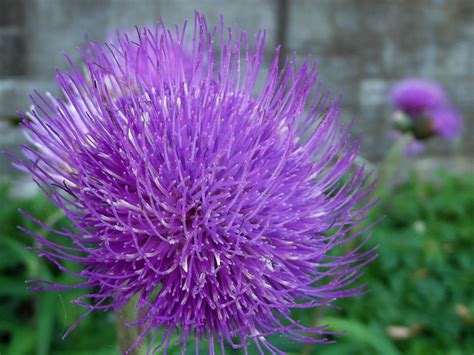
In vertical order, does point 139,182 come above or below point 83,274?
above

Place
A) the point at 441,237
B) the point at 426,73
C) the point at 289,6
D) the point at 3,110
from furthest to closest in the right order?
1. the point at 426,73
2. the point at 289,6
3. the point at 441,237
4. the point at 3,110

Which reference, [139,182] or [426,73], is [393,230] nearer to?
[426,73]

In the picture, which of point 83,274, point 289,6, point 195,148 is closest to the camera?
point 83,274

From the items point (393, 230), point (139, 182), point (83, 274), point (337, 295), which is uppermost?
point (139, 182)

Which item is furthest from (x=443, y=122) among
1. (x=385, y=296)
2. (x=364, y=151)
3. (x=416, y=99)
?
(x=364, y=151)

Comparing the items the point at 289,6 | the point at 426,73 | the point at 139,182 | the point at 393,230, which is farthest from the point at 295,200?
the point at 426,73

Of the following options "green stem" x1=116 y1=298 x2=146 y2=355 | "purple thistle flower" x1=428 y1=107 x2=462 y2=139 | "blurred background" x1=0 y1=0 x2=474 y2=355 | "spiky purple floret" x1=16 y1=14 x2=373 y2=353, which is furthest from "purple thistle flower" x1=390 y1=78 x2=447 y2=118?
"green stem" x1=116 y1=298 x2=146 y2=355

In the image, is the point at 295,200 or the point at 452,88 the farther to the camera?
the point at 452,88

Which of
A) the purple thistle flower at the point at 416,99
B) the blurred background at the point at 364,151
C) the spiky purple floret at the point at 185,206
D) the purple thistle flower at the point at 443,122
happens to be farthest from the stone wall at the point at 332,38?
the spiky purple floret at the point at 185,206
